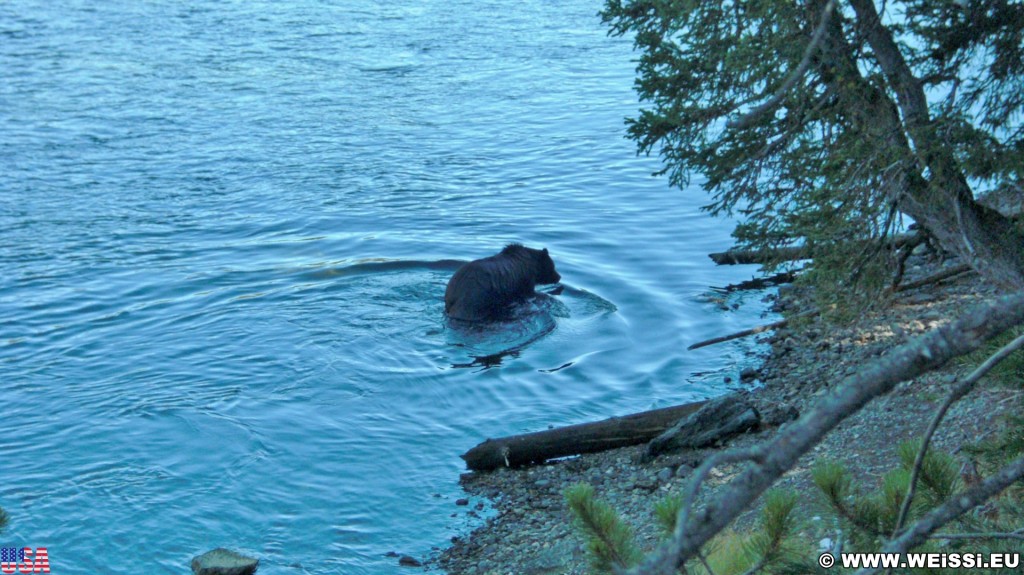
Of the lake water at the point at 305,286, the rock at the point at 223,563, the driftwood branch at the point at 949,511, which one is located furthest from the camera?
the lake water at the point at 305,286

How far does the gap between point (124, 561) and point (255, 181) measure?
11610mm

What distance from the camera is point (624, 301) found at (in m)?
14.3

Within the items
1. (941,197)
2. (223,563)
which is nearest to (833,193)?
(941,197)

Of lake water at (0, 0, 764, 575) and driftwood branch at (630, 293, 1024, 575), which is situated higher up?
driftwood branch at (630, 293, 1024, 575)

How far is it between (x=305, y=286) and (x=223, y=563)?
21.7 feet

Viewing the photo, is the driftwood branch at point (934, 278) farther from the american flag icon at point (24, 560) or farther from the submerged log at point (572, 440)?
the american flag icon at point (24, 560)

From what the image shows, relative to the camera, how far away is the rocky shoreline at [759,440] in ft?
27.2

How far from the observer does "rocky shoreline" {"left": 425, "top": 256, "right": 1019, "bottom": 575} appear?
8289mm

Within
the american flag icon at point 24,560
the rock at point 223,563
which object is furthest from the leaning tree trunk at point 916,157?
the american flag icon at point 24,560

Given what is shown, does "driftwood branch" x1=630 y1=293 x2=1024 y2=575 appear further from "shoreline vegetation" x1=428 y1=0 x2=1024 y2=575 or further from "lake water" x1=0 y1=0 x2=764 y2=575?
"lake water" x1=0 y1=0 x2=764 y2=575

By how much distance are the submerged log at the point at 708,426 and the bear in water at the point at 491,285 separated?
3.76 metres

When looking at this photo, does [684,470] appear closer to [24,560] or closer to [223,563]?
[223,563]

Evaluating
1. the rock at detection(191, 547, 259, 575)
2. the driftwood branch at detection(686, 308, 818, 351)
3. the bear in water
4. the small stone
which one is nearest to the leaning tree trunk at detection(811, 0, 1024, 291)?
the driftwood branch at detection(686, 308, 818, 351)

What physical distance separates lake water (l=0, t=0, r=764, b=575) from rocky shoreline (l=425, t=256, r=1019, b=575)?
484mm
